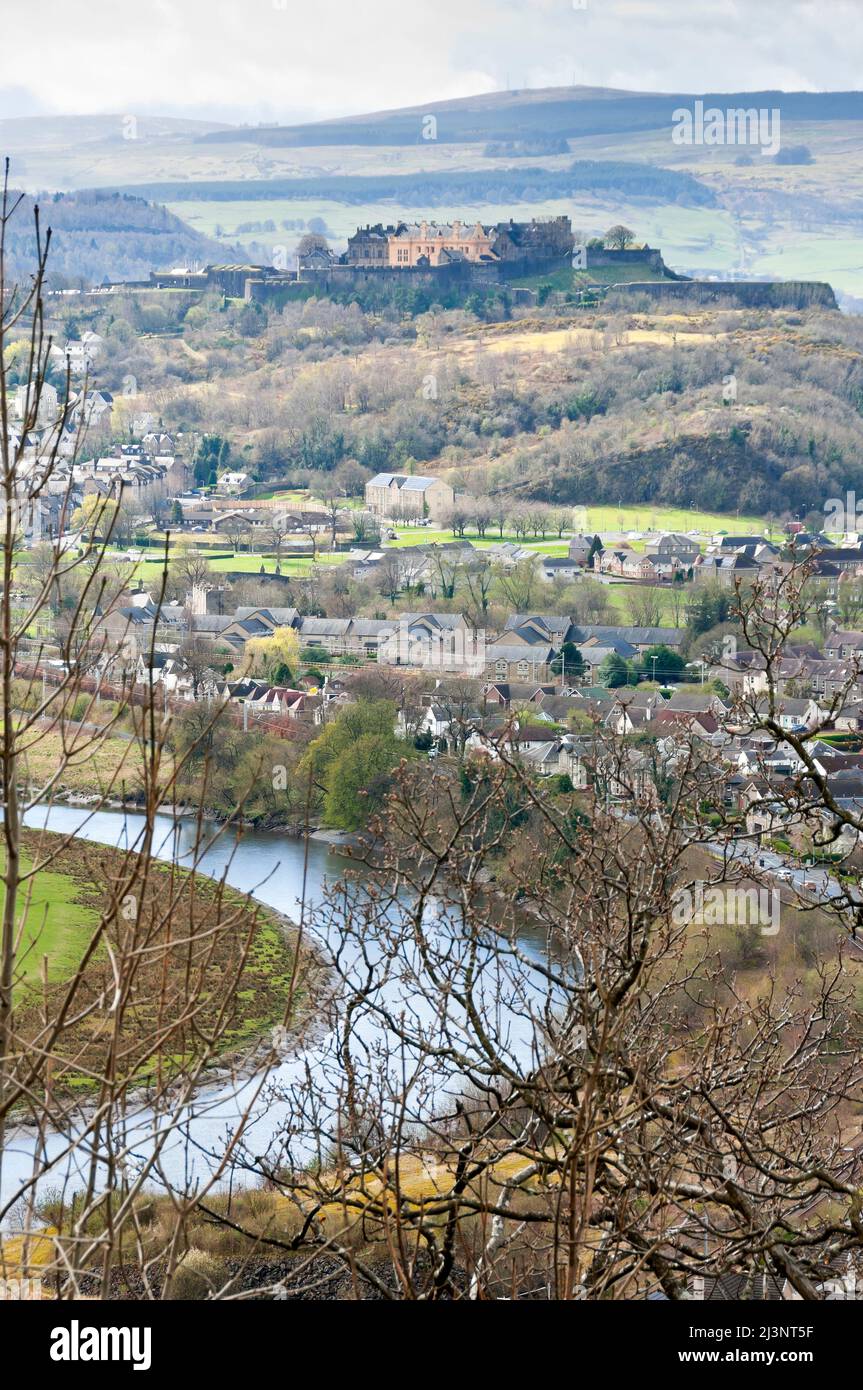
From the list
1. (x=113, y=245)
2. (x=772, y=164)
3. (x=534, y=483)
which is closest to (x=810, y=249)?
(x=772, y=164)

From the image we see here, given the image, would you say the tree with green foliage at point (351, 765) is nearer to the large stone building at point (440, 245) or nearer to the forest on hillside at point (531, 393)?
the forest on hillside at point (531, 393)

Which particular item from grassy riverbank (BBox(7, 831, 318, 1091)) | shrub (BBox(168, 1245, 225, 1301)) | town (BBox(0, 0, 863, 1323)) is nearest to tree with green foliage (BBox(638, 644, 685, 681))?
town (BBox(0, 0, 863, 1323))

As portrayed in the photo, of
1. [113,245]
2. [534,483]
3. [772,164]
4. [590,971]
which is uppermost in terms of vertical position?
[772,164]

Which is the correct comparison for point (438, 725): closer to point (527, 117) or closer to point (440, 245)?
point (440, 245)

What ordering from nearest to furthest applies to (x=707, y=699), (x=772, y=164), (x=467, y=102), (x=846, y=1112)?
1. (x=846, y=1112)
2. (x=707, y=699)
3. (x=772, y=164)
4. (x=467, y=102)

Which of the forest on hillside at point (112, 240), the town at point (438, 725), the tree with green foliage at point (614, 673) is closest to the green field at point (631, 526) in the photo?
the town at point (438, 725)

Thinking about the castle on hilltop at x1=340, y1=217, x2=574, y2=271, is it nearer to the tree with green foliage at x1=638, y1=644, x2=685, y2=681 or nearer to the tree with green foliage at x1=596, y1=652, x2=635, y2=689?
the tree with green foliage at x1=638, y1=644, x2=685, y2=681

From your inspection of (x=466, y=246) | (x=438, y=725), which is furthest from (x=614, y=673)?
(x=466, y=246)

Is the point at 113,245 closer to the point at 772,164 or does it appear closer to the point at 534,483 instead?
the point at 772,164
